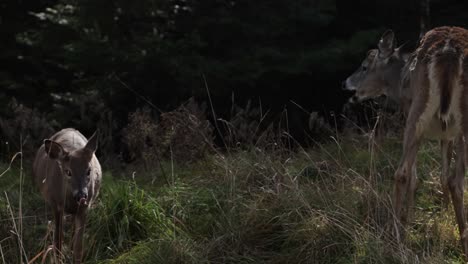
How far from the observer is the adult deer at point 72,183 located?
23.3ft

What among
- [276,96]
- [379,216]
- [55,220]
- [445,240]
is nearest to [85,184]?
Result: [55,220]

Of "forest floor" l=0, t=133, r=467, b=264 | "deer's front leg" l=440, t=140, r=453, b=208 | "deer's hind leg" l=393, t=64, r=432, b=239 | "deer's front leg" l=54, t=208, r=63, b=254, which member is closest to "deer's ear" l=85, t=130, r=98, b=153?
"forest floor" l=0, t=133, r=467, b=264

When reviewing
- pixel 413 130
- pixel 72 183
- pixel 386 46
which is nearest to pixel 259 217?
pixel 413 130

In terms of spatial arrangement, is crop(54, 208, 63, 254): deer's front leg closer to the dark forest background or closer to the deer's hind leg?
the deer's hind leg

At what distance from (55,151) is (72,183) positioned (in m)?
0.36

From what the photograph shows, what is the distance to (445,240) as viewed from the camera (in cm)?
675

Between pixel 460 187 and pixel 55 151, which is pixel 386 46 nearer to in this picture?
pixel 460 187

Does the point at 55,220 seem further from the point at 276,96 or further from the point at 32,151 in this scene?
the point at 276,96

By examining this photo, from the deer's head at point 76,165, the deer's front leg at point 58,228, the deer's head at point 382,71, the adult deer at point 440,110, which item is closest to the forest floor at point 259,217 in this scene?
Result: the deer's front leg at point 58,228

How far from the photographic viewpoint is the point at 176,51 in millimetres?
11789

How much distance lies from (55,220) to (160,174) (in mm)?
1827

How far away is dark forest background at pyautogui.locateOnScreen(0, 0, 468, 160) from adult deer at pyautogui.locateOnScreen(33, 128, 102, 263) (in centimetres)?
313

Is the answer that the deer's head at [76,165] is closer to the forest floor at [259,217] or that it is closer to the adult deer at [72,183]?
the adult deer at [72,183]

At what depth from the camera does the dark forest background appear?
11695 millimetres
